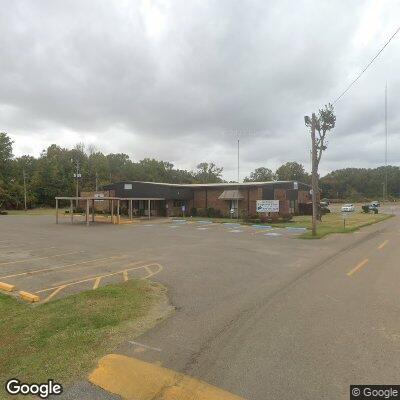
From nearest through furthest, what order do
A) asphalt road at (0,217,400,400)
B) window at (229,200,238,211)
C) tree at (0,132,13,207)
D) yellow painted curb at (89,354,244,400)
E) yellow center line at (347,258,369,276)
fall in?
1. yellow painted curb at (89,354,244,400)
2. asphalt road at (0,217,400,400)
3. yellow center line at (347,258,369,276)
4. window at (229,200,238,211)
5. tree at (0,132,13,207)

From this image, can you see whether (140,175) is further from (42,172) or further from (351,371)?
(351,371)

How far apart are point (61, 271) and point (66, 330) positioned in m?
7.01

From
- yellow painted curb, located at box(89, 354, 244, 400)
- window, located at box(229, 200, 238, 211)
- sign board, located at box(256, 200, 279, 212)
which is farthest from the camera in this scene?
window, located at box(229, 200, 238, 211)

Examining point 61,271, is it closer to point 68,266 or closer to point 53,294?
point 68,266

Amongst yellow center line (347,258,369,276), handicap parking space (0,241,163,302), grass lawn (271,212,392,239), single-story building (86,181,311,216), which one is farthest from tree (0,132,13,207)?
yellow center line (347,258,369,276)

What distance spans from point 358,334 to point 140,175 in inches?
4186

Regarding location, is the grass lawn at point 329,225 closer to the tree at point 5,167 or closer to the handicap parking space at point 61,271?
the handicap parking space at point 61,271

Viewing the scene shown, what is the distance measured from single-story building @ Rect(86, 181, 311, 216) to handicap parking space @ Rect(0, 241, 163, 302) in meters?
29.9

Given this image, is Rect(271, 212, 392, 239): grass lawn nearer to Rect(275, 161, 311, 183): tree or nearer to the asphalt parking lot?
the asphalt parking lot

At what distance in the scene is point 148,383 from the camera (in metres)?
5.06

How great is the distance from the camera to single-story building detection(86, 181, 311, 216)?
48469 millimetres

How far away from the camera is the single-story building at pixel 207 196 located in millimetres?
48469

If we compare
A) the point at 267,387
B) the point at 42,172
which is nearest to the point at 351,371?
the point at 267,387

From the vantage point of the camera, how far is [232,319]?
25.1ft
